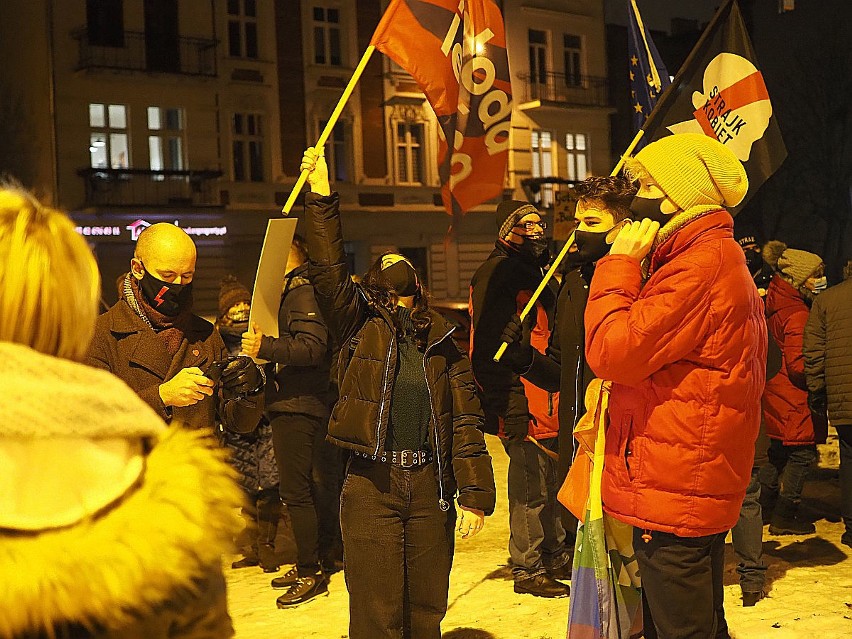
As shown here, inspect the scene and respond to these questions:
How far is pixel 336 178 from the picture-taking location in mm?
31422

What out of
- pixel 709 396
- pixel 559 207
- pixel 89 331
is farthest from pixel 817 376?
pixel 559 207

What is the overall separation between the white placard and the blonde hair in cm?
263

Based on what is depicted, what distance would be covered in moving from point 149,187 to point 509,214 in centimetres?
2387

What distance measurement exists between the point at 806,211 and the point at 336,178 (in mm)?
15268

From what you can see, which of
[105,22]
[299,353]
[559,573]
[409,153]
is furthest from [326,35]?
[559,573]

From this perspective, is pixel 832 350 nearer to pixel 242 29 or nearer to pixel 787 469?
pixel 787 469

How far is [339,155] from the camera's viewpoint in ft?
104

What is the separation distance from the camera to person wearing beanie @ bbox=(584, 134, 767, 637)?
11.2ft

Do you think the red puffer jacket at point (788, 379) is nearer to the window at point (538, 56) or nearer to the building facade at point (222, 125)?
the building facade at point (222, 125)

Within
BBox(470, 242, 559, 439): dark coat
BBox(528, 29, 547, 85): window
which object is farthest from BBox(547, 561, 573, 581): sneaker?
BBox(528, 29, 547, 85): window

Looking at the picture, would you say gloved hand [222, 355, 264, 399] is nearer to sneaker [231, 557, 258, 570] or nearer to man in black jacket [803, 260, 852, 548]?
sneaker [231, 557, 258, 570]

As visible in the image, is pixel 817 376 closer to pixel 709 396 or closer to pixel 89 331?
pixel 709 396

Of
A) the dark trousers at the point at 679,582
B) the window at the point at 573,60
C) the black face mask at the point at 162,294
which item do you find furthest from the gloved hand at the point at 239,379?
the window at the point at 573,60

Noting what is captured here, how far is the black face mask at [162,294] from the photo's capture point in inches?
169
